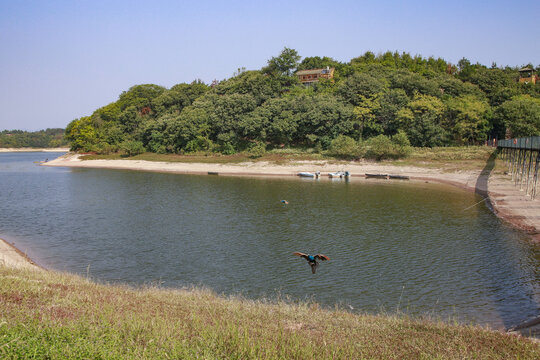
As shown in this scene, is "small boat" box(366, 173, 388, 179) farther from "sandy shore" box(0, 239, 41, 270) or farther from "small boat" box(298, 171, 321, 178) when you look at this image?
"sandy shore" box(0, 239, 41, 270)

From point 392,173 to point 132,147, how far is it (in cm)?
6263

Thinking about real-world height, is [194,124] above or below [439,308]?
above

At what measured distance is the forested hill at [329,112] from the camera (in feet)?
240

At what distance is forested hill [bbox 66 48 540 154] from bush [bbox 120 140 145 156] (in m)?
0.28

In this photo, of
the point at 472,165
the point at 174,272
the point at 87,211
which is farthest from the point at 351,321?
the point at 472,165

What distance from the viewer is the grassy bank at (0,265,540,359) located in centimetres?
798

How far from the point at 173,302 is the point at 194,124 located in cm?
8116

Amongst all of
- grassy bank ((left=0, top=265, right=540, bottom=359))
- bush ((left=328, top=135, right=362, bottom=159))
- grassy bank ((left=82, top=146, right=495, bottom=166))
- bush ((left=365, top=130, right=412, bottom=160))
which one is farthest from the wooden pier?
grassy bank ((left=0, top=265, right=540, bottom=359))

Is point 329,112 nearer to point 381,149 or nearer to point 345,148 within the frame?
point 345,148

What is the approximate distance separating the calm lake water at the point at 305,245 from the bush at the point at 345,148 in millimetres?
23660

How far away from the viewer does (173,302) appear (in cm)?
1313

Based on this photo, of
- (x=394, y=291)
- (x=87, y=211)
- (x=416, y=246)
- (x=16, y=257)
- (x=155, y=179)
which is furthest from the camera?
(x=155, y=179)

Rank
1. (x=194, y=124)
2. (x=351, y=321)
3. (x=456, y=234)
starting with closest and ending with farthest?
1. (x=351, y=321)
2. (x=456, y=234)
3. (x=194, y=124)

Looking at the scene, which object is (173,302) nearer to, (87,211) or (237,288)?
(237,288)
